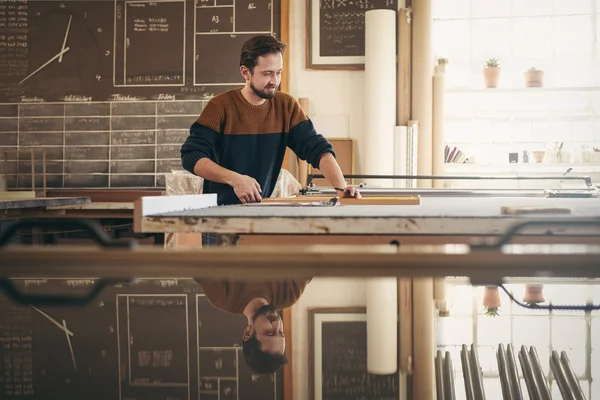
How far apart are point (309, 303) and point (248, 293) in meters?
0.05

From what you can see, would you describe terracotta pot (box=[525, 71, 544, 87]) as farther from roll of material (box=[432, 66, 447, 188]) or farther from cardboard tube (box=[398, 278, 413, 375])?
cardboard tube (box=[398, 278, 413, 375])

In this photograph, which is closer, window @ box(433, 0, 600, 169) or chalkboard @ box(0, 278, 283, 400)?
chalkboard @ box(0, 278, 283, 400)

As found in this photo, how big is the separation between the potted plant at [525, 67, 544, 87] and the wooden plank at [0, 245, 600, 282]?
18.2ft

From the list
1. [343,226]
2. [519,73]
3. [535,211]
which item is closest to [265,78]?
[343,226]

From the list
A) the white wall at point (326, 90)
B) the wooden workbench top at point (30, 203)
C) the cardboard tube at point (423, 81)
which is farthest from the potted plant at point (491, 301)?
the white wall at point (326, 90)

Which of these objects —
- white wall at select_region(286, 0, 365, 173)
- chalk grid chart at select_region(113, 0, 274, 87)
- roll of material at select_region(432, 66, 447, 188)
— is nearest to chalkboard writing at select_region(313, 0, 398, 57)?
white wall at select_region(286, 0, 365, 173)

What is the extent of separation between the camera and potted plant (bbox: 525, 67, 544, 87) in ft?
18.2

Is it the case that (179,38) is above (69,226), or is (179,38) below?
Answer: above

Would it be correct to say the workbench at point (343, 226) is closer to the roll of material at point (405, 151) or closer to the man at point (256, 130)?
the man at point (256, 130)

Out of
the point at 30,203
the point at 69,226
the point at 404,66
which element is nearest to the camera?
the point at 69,226

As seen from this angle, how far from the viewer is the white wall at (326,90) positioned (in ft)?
18.1

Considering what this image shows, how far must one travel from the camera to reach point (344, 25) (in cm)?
547

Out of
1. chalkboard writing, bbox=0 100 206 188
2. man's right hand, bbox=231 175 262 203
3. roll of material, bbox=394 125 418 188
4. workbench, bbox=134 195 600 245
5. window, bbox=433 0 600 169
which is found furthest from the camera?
window, bbox=433 0 600 169

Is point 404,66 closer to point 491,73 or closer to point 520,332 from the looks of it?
point 491,73
